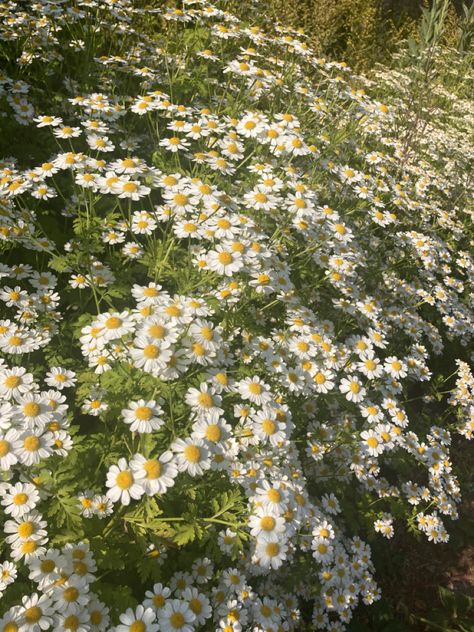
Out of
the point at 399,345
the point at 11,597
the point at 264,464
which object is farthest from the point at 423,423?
the point at 11,597

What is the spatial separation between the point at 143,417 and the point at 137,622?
78 centimetres

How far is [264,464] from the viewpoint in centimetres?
252

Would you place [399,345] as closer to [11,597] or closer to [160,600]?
[160,600]

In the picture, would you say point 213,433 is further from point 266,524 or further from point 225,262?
point 225,262

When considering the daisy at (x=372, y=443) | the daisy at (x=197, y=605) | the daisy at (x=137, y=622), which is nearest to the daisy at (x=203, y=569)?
the daisy at (x=197, y=605)

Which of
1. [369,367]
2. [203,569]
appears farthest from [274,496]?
[369,367]

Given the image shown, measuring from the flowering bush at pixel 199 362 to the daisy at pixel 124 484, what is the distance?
0.02 m

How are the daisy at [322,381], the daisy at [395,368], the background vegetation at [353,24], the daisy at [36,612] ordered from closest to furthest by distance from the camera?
the daisy at [36,612] → the daisy at [322,381] → the daisy at [395,368] → the background vegetation at [353,24]

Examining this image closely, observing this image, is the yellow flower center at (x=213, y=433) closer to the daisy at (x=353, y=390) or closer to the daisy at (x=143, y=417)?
the daisy at (x=143, y=417)

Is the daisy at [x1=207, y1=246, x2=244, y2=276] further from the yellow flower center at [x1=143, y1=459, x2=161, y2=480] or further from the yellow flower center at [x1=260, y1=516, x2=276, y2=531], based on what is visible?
the yellow flower center at [x1=260, y1=516, x2=276, y2=531]

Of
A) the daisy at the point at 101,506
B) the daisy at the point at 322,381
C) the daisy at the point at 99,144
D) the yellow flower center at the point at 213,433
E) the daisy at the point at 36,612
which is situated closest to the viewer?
the daisy at the point at 36,612

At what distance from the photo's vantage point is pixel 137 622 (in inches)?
71.6

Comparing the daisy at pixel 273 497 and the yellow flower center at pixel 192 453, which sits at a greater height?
the yellow flower center at pixel 192 453

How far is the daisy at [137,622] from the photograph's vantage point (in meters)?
1.78
